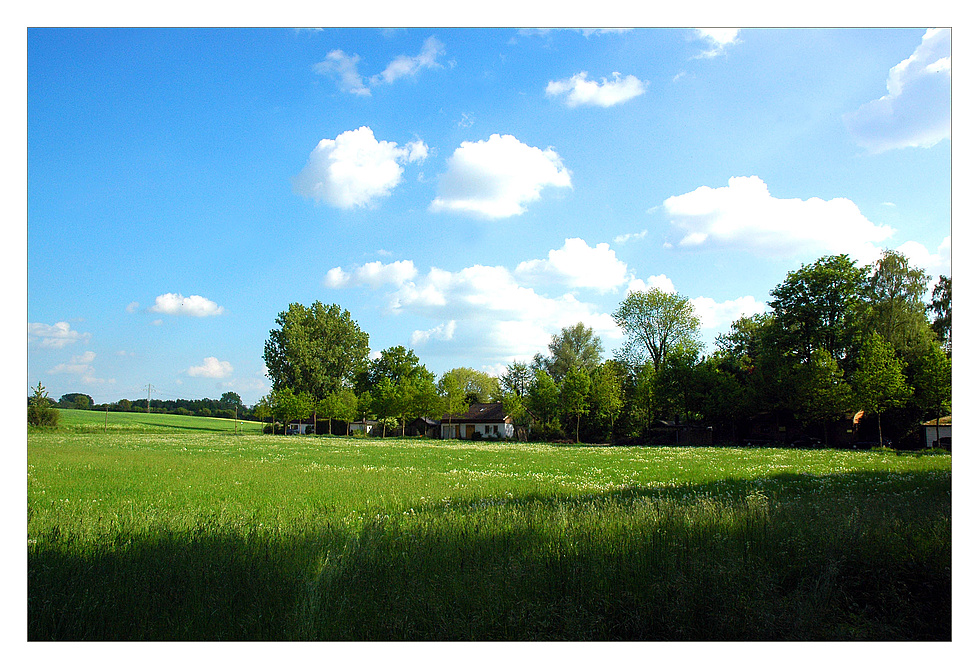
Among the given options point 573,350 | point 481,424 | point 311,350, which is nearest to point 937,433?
point 573,350

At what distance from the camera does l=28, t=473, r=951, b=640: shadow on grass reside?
5480 mm

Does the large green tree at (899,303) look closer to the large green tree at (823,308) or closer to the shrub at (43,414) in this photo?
the large green tree at (823,308)

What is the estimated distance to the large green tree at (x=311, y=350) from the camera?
85125 millimetres

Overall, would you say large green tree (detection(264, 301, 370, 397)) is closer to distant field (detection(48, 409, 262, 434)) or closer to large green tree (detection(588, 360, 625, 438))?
distant field (detection(48, 409, 262, 434))

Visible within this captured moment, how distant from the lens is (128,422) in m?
76.6

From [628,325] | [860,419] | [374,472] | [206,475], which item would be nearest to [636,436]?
[628,325]

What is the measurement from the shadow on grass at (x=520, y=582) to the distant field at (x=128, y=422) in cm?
6612

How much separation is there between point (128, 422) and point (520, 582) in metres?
86.4

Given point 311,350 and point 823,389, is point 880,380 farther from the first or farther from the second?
point 311,350

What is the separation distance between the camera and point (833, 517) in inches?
329

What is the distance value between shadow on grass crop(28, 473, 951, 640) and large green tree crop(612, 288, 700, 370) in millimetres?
59147
